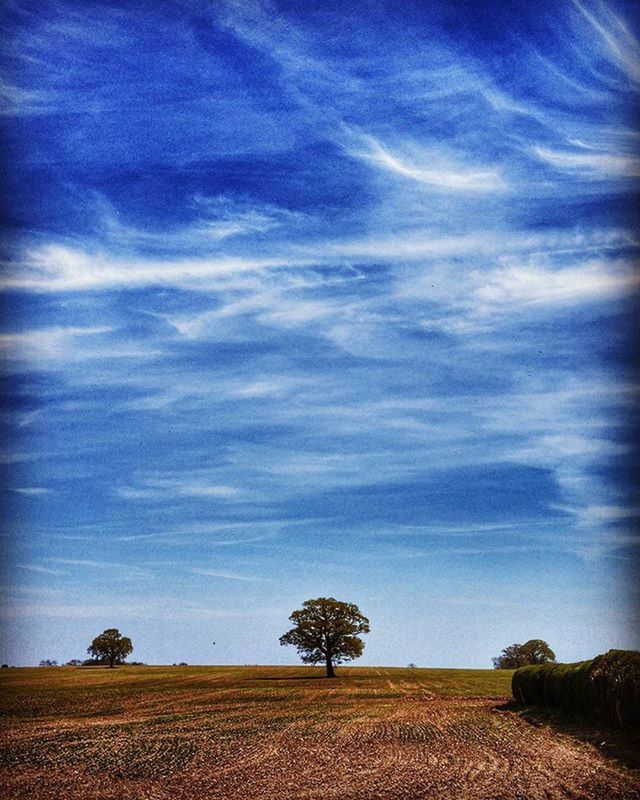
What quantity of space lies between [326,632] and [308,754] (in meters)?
72.1

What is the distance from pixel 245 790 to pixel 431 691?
55.9m

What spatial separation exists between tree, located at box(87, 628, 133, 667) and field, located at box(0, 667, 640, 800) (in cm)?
9923

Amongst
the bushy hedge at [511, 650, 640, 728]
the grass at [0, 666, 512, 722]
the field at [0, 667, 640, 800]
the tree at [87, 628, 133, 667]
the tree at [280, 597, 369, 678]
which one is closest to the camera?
the field at [0, 667, 640, 800]

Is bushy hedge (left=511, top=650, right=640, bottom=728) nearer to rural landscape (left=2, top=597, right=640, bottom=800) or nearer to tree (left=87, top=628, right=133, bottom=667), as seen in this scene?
rural landscape (left=2, top=597, right=640, bottom=800)

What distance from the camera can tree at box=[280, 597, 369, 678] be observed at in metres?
99.8

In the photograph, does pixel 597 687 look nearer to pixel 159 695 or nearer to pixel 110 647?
pixel 159 695

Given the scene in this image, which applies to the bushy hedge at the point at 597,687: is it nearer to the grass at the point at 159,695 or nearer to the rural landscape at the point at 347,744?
the rural landscape at the point at 347,744

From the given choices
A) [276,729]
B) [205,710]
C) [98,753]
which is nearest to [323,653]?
[205,710]

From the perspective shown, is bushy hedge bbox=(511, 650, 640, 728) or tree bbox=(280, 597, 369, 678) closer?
bushy hedge bbox=(511, 650, 640, 728)

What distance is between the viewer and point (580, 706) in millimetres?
39344

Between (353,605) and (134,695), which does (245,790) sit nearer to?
(134,695)

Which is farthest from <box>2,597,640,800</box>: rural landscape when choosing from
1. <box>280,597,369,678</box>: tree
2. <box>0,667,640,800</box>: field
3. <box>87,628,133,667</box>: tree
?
<box>87,628,133,667</box>: tree

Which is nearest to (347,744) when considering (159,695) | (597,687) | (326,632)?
(597,687)

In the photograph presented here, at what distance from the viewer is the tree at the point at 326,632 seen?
327ft
